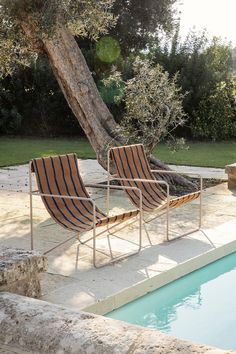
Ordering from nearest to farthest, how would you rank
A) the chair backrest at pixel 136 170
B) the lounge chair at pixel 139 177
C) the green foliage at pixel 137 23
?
the lounge chair at pixel 139 177
the chair backrest at pixel 136 170
the green foliage at pixel 137 23

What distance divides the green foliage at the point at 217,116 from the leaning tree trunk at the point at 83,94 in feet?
26.8

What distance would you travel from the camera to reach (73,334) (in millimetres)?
3061

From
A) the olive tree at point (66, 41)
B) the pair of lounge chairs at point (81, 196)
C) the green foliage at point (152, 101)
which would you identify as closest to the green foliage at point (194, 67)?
the olive tree at point (66, 41)

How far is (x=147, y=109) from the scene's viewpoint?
9523 millimetres

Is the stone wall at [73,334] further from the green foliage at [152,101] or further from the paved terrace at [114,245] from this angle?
the green foliage at [152,101]

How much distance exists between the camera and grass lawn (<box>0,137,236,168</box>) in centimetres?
1358

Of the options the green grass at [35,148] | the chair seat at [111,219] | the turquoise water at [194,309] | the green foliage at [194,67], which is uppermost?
the green foliage at [194,67]

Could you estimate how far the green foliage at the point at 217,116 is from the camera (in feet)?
58.0

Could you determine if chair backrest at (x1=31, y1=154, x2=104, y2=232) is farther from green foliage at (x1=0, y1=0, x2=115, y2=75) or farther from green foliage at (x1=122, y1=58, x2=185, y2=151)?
green foliage at (x1=122, y1=58, x2=185, y2=151)

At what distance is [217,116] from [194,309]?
43.7 feet

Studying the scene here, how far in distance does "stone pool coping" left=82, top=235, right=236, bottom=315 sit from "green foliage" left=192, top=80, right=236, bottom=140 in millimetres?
11733

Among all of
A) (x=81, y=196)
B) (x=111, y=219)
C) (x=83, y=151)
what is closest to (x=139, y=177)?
(x=81, y=196)

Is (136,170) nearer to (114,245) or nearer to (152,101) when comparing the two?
(114,245)

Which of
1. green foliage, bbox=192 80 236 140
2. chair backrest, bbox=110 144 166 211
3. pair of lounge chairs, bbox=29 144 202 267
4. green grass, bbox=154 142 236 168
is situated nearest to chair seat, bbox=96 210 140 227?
pair of lounge chairs, bbox=29 144 202 267
